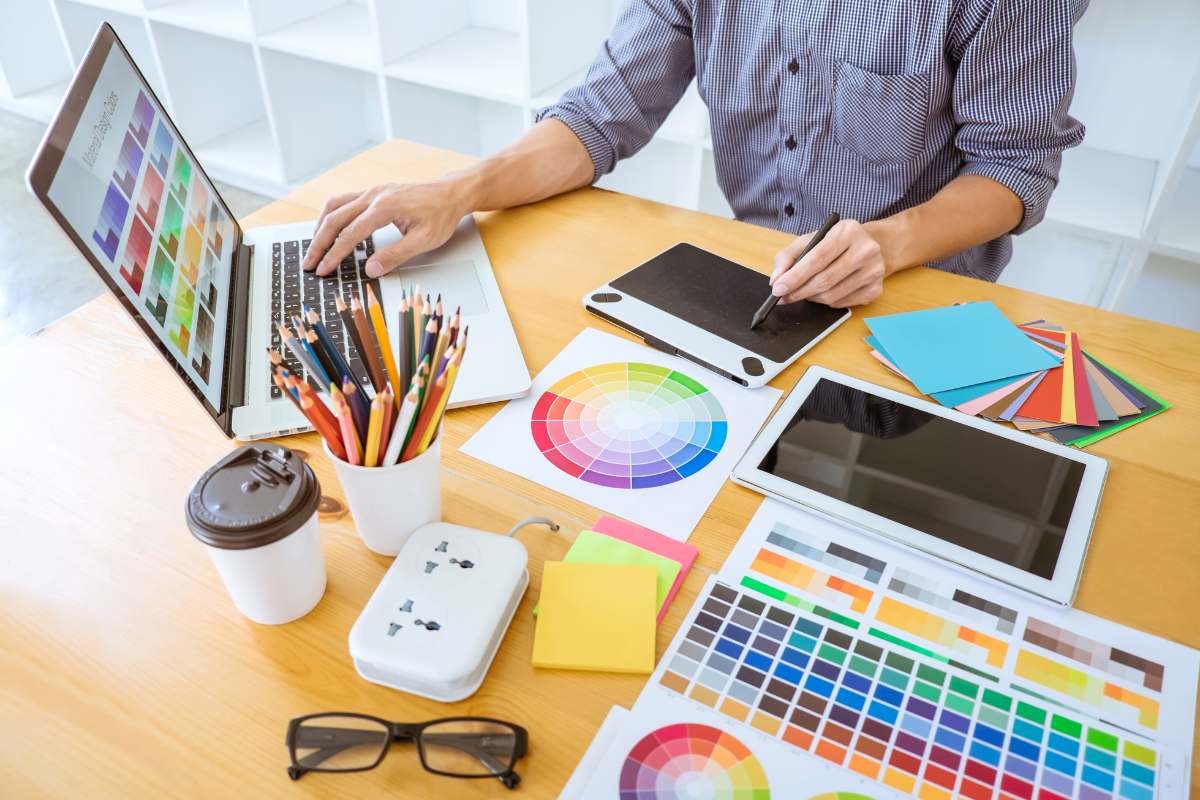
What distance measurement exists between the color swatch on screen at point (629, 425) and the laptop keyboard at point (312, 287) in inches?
8.1

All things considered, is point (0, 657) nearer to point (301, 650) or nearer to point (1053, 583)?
point (301, 650)

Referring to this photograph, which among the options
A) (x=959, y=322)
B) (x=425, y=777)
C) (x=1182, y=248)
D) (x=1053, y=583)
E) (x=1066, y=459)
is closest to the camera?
(x=425, y=777)

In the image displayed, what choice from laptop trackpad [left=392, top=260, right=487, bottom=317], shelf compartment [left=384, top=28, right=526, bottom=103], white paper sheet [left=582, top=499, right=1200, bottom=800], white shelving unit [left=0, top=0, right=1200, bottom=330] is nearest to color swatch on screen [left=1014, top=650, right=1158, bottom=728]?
white paper sheet [left=582, top=499, right=1200, bottom=800]

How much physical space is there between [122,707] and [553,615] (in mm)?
277

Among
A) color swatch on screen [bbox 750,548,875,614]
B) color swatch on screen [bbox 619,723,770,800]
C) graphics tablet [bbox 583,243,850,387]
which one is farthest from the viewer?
graphics tablet [bbox 583,243,850,387]

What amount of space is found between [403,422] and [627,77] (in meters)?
0.84

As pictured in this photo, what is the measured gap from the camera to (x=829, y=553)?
592 mm

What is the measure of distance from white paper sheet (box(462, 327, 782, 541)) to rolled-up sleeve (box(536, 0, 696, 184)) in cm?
48

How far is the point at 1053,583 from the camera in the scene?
1.85 ft

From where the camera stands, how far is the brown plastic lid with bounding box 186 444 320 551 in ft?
1.57

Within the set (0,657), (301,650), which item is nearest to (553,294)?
(301,650)

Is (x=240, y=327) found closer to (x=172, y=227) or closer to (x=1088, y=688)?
(x=172, y=227)

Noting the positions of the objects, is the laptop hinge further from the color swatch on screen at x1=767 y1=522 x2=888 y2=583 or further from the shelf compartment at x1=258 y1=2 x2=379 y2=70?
the shelf compartment at x1=258 y1=2 x2=379 y2=70

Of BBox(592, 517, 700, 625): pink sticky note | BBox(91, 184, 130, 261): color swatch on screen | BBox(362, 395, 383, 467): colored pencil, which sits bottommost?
BBox(592, 517, 700, 625): pink sticky note
